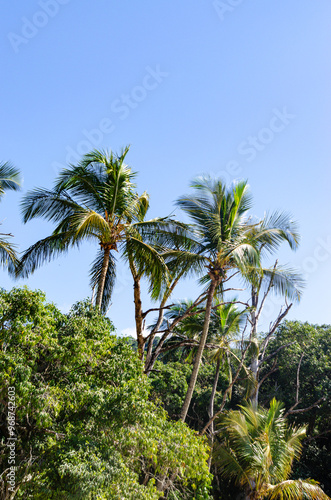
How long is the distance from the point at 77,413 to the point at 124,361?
1.25m

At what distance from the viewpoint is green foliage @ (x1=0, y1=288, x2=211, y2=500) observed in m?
6.26

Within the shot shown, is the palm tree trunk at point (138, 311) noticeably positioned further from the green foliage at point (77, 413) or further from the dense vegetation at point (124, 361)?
the green foliage at point (77, 413)

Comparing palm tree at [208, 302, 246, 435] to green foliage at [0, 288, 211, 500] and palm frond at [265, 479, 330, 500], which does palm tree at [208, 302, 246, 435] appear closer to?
palm frond at [265, 479, 330, 500]

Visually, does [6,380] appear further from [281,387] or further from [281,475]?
[281,387]

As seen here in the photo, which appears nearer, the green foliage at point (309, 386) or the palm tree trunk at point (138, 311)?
the palm tree trunk at point (138, 311)

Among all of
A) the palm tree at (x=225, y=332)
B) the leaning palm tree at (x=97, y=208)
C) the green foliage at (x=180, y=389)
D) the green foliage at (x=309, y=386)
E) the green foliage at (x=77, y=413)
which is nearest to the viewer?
the green foliage at (x=77, y=413)

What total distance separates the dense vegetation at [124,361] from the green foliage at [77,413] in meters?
0.02

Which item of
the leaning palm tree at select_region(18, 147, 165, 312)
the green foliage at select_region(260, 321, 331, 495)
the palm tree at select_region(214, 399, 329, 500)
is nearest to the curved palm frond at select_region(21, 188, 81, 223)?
the leaning palm tree at select_region(18, 147, 165, 312)

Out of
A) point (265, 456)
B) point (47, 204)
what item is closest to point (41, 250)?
point (47, 204)

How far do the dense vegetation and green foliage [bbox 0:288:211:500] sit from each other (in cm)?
2

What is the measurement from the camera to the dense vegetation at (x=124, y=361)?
6523 millimetres

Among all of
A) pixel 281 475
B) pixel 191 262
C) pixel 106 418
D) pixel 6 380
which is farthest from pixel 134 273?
pixel 281 475

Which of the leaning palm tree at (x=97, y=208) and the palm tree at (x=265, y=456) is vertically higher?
the leaning palm tree at (x=97, y=208)

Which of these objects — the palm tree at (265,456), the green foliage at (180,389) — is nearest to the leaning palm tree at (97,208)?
the palm tree at (265,456)
